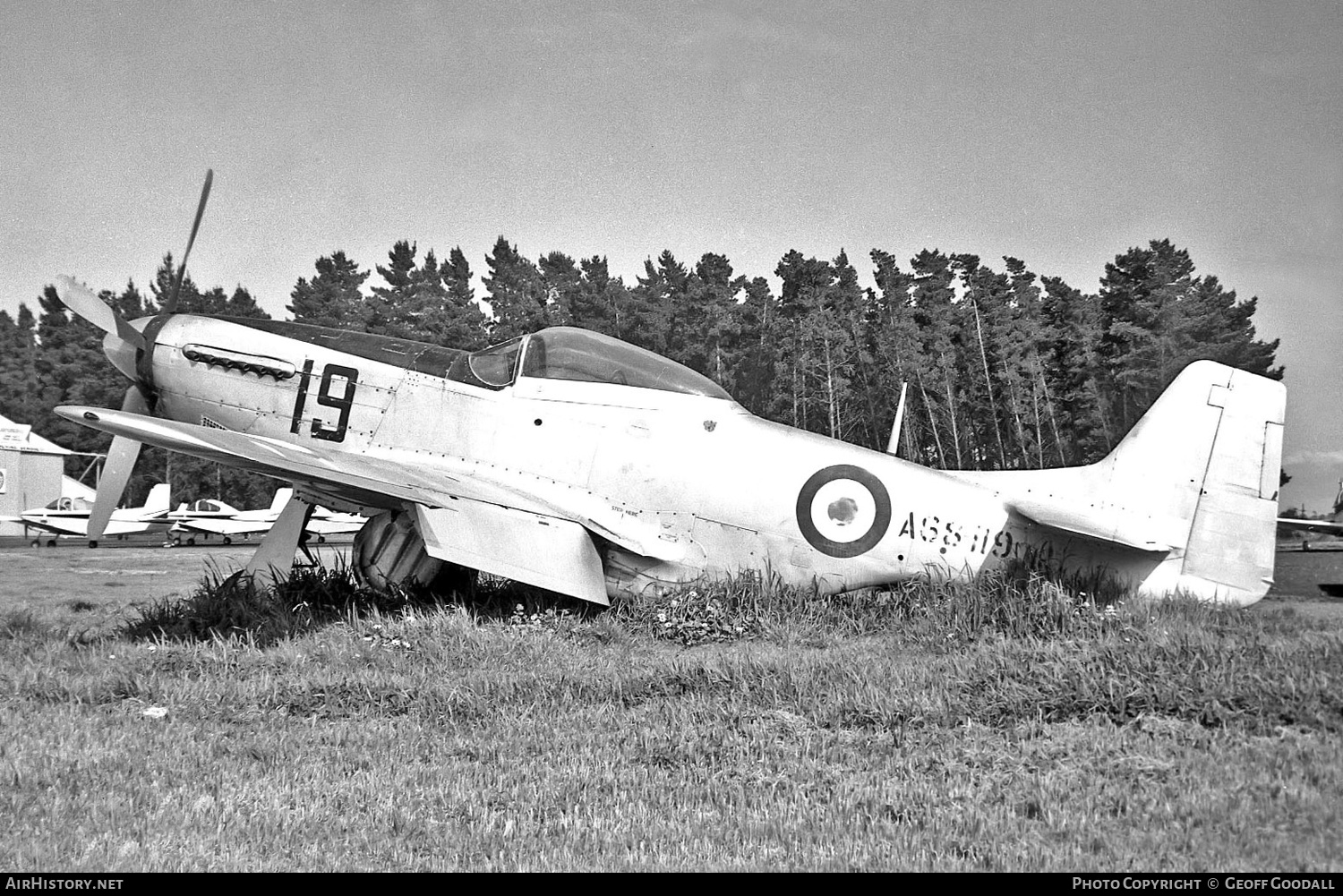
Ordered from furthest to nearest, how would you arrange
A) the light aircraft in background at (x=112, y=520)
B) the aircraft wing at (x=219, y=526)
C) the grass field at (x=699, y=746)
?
the aircraft wing at (x=219, y=526) < the light aircraft in background at (x=112, y=520) < the grass field at (x=699, y=746)

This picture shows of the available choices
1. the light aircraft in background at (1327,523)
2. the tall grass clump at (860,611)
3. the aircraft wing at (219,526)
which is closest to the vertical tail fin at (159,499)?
the aircraft wing at (219,526)

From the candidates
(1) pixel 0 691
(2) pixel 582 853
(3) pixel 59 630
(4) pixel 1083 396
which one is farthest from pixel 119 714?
(4) pixel 1083 396

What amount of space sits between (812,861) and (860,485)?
15.4 ft

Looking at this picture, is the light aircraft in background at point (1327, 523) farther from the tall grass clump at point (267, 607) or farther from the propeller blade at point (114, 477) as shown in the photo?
the propeller blade at point (114, 477)

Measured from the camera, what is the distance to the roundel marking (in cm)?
739

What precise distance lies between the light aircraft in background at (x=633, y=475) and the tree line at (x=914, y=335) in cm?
1712

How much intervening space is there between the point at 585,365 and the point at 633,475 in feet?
3.29

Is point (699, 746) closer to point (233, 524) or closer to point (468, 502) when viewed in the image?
point (468, 502)

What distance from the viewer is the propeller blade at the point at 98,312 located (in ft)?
28.8

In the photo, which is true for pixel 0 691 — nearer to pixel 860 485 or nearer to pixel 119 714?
pixel 119 714

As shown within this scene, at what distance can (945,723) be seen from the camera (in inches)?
168

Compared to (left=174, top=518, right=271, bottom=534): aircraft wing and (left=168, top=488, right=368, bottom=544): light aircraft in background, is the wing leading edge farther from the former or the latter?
(left=174, top=518, right=271, bottom=534): aircraft wing

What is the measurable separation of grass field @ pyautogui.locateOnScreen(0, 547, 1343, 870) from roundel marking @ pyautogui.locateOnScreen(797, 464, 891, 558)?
0.77 metres

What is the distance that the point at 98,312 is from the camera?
878 centimetres
